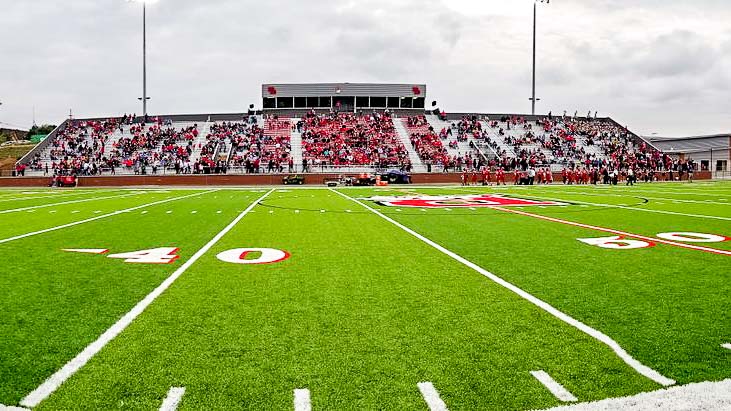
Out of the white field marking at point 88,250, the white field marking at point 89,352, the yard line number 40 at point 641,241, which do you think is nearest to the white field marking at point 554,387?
the white field marking at point 89,352

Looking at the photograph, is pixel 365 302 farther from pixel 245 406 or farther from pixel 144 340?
pixel 245 406

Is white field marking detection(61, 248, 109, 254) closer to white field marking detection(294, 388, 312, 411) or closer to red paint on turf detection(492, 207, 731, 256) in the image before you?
white field marking detection(294, 388, 312, 411)

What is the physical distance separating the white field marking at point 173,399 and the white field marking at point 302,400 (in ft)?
2.32

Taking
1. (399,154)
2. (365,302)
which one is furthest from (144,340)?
Answer: (399,154)

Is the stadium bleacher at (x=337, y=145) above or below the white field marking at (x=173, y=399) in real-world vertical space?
above

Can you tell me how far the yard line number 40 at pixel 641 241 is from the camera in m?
9.66

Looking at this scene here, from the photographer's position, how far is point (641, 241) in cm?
1031

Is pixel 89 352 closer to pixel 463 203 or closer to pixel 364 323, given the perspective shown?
pixel 364 323

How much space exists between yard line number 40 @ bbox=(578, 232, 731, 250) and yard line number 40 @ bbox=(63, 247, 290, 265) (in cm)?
544

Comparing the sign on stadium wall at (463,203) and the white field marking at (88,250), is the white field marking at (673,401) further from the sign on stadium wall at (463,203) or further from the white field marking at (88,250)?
the sign on stadium wall at (463,203)

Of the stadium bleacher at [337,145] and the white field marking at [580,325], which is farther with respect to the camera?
the stadium bleacher at [337,145]

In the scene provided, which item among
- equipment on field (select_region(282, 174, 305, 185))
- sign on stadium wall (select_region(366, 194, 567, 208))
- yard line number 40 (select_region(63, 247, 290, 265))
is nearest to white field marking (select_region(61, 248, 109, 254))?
yard line number 40 (select_region(63, 247, 290, 265))

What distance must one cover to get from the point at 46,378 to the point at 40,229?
416 inches

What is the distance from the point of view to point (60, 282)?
6855mm
